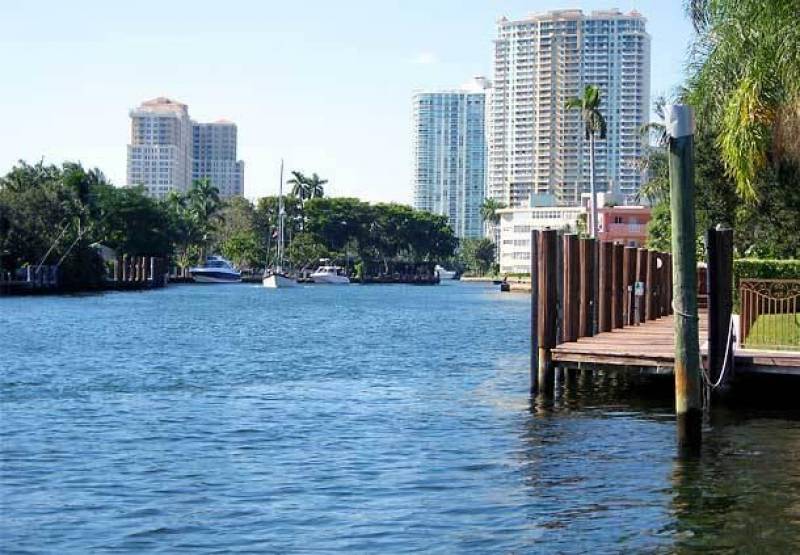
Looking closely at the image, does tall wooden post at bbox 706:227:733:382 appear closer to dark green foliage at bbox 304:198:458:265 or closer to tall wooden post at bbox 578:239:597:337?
tall wooden post at bbox 578:239:597:337

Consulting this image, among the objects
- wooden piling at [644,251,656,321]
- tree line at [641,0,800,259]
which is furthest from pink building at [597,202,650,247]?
tree line at [641,0,800,259]

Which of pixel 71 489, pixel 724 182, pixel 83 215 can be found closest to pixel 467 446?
pixel 71 489

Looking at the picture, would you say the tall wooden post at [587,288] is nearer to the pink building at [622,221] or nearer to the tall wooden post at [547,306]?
the tall wooden post at [547,306]

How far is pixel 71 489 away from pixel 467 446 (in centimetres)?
671

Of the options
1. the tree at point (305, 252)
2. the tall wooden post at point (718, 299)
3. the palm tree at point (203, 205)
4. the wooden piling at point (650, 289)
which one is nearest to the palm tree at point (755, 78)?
the tall wooden post at point (718, 299)

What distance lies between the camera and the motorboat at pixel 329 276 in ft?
601

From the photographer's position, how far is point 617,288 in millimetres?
32344

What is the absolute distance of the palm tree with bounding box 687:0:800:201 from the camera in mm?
26625

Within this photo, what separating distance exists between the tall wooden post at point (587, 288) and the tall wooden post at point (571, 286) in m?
1.60

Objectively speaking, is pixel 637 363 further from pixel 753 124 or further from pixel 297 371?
pixel 297 371

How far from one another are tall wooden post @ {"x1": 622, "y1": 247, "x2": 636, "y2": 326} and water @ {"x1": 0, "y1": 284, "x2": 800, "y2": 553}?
2855mm

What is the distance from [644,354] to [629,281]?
12329 mm

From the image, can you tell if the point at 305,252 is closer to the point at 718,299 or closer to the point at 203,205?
the point at 203,205

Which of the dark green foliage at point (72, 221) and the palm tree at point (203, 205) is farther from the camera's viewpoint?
the palm tree at point (203, 205)
